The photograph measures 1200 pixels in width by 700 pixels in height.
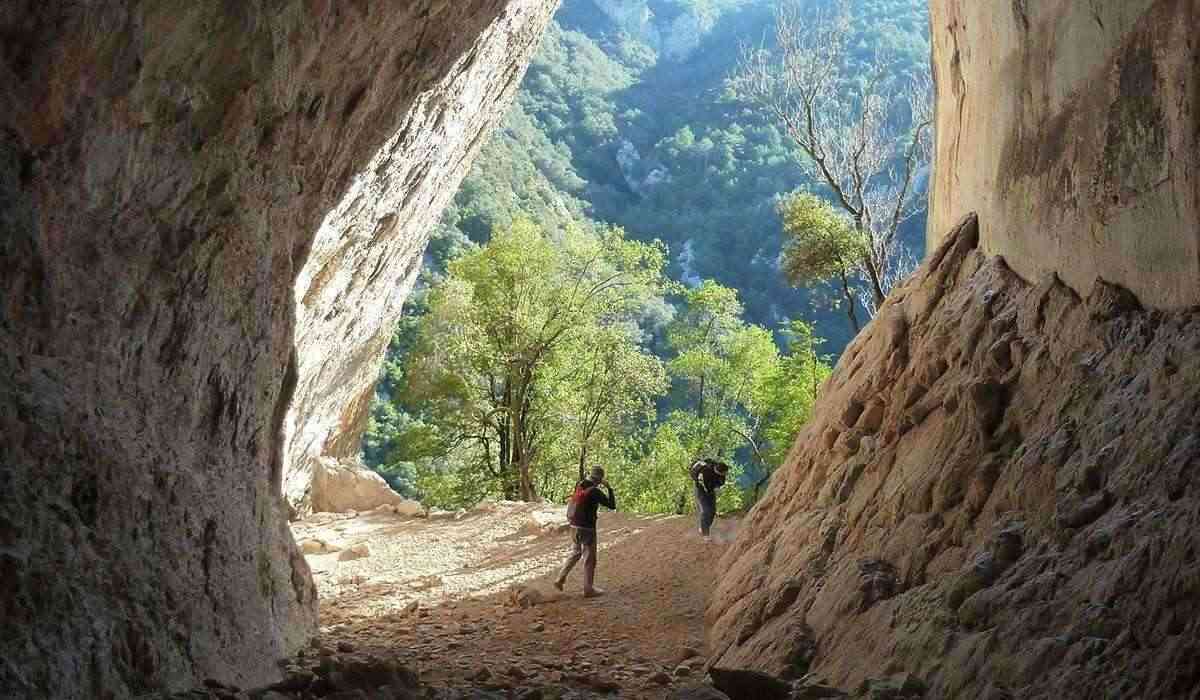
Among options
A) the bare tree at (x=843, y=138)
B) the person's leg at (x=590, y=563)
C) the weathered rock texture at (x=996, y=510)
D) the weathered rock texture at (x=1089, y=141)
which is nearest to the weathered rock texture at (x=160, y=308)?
the person's leg at (x=590, y=563)

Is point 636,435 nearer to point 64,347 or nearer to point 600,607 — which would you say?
point 600,607

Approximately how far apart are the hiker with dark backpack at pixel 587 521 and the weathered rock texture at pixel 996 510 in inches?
72.8

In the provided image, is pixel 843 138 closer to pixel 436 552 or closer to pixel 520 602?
pixel 436 552

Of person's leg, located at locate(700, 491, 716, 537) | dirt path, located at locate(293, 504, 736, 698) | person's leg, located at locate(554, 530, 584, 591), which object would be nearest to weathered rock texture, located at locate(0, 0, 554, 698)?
dirt path, located at locate(293, 504, 736, 698)

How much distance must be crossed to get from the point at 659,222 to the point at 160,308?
2720 inches

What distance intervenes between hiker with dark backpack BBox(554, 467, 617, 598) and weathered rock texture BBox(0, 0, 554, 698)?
125 inches

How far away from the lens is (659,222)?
2955 inches

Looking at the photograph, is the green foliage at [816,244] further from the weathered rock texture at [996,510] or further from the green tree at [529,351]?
the weathered rock texture at [996,510]

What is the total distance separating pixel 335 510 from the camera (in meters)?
22.0

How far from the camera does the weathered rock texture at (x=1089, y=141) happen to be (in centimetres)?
585

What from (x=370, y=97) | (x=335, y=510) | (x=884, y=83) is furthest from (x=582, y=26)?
(x=370, y=97)

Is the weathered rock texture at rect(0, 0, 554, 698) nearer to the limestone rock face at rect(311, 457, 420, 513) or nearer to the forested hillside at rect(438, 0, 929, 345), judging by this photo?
the limestone rock face at rect(311, 457, 420, 513)

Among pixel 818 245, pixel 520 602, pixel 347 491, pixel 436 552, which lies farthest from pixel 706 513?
pixel 347 491

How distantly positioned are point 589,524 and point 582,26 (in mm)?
93857
